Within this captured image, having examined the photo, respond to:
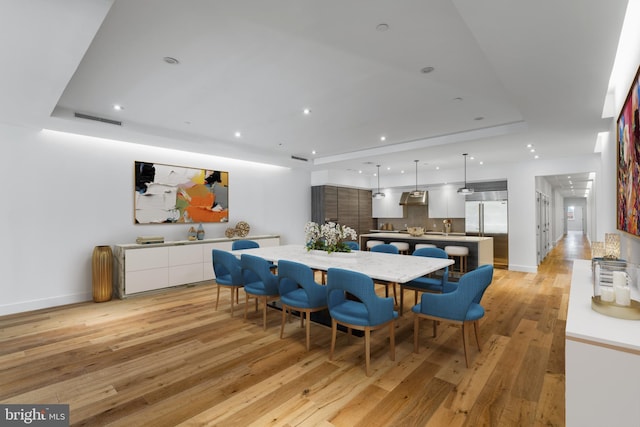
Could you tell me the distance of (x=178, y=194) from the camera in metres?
6.18

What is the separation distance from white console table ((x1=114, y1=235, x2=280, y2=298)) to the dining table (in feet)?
5.82

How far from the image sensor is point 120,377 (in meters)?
2.72

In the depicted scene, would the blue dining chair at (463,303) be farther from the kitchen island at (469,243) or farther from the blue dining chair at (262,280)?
the kitchen island at (469,243)

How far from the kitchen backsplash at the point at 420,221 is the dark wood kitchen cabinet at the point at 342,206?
0.89 metres

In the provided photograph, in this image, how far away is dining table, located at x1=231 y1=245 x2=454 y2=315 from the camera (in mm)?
2988

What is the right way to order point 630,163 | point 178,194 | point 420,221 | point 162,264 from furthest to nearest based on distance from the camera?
point 420,221 < point 178,194 < point 162,264 < point 630,163

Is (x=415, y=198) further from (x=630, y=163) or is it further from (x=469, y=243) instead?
(x=630, y=163)

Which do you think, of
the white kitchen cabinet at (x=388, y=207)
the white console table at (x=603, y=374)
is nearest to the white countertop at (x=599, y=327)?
the white console table at (x=603, y=374)

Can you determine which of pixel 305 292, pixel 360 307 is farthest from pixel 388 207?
pixel 360 307

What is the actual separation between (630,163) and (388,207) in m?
7.99

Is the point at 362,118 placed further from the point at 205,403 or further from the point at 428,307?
the point at 205,403

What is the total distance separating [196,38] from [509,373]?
155 inches

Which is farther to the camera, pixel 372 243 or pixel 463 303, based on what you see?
pixel 372 243

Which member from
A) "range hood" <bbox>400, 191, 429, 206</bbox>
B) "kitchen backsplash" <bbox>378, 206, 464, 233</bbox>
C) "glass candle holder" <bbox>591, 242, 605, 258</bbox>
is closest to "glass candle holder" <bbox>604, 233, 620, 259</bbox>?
"glass candle holder" <bbox>591, 242, 605, 258</bbox>
